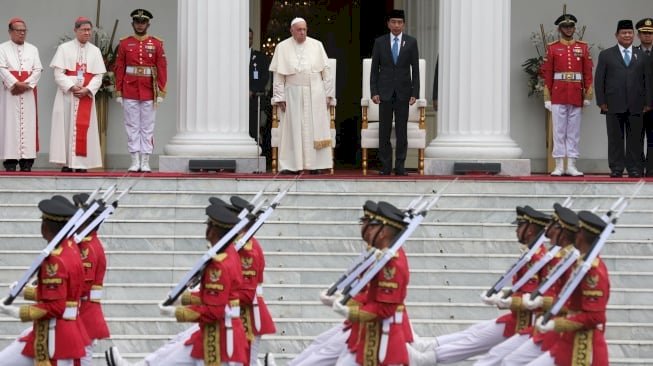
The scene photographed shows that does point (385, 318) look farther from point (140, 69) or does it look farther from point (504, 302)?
point (140, 69)

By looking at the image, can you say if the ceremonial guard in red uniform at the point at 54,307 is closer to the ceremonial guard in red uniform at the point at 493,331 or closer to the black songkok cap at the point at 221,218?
the black songkok cap at the point at 221,218

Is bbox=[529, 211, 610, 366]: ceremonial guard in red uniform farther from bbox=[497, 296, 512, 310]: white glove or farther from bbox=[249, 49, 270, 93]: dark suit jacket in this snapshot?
bbox=[249, 49, 270, 93]: dark suit jacket

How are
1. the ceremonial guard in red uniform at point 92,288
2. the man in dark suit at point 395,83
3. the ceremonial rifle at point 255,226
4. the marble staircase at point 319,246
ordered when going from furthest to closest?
the man in dark suit at point 395,83, the marble staircase at point 319,246, the ceremonial guard in red uniform at point 92,288, the ceremonial rifle at point 255,226

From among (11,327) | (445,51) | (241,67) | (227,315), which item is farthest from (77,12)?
(227,315)

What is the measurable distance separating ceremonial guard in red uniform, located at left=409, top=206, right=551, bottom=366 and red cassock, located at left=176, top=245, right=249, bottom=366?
1664 millimetres

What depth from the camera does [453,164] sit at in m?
19.7

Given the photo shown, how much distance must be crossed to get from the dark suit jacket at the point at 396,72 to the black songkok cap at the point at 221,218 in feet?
24.9

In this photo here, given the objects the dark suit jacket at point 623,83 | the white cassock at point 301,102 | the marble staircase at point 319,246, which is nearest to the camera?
the marble staircase at point 319,246

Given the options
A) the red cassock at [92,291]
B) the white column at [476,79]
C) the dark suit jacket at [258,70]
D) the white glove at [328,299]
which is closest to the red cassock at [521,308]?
the white glove at [328,299]

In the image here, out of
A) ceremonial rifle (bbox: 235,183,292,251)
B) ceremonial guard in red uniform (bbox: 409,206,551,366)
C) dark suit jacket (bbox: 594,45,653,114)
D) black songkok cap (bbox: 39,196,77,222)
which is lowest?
ceremonial guard in red uniform (bbox: 409,206,551,366)

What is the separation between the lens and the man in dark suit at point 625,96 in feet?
63.3

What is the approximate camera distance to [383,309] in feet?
39.1

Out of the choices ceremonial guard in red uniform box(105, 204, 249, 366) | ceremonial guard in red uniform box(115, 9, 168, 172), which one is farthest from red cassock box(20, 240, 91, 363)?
ceremonial guard in red uniform box(115, 9, 168, 172)

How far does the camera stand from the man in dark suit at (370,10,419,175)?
63.6 ft
